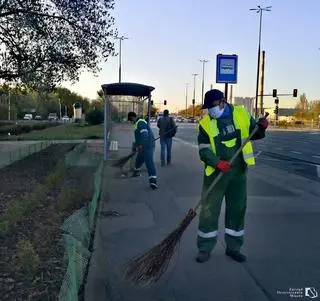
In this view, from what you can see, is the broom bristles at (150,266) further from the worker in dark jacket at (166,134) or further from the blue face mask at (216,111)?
the worker in dark jacket at (166,134)

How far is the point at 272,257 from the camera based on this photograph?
5.89m

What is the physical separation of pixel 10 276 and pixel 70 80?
1183 cm

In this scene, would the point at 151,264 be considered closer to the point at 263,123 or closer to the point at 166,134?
the point at 263,123

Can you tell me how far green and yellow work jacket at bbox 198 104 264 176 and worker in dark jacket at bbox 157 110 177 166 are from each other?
415 inches

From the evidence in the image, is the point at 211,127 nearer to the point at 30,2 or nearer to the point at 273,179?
the point at 273,179

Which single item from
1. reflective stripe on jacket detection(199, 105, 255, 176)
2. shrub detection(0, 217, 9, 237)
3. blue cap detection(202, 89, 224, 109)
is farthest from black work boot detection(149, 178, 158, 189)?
blue cap detection(202, 89, 224, 109)

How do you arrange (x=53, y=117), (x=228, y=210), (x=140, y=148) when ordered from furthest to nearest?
(x=53, y=117) < (x=140, y=148) < (x=228, y=210)

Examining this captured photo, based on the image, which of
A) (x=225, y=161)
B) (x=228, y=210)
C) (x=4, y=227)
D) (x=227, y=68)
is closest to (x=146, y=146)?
(x=227, y=68)

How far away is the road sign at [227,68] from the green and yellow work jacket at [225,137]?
6886 mm

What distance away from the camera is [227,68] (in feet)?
41.1

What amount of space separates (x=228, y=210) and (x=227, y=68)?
727 cm

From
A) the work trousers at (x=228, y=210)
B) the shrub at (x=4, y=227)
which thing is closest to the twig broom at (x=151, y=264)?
the work trousers at (x=228, y=210)

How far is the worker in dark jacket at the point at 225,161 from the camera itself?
5.59 metres

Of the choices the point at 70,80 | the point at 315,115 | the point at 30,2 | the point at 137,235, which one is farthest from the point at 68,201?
the point at 315,115
